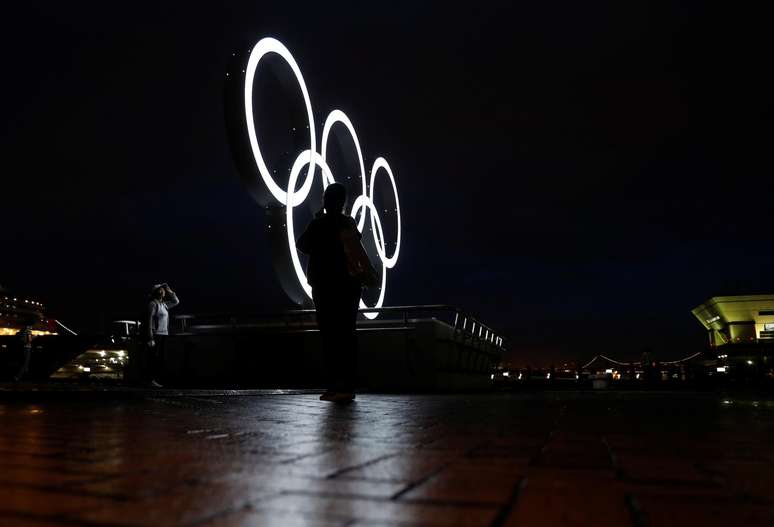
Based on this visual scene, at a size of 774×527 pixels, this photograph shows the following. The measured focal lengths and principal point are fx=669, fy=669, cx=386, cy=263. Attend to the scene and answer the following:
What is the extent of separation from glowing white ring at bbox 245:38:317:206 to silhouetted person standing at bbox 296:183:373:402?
5537mm

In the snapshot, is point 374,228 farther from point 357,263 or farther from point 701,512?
point 701,512

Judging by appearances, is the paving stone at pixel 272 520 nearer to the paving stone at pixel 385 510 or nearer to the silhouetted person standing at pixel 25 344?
the paving stone at pixel 385 510

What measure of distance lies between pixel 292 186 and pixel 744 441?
11.1m

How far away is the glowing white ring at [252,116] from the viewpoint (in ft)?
39.4

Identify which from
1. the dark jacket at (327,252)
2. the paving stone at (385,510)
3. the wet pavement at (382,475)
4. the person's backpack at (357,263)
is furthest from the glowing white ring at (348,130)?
the paving stone at (385,510)

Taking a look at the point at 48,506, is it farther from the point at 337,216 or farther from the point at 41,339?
the point at 41,339

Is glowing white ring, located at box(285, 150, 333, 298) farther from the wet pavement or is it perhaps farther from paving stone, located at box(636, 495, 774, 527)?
paving stone, located at box(636, 495, 774, 527)

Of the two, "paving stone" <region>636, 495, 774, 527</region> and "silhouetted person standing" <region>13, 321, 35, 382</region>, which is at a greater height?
"silhouetted person standing" <region>13, 321, 35, 382</region>

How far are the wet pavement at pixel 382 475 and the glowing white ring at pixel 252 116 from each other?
852cm

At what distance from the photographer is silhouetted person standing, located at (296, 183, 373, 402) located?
685 centimetres

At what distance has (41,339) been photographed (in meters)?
22.1

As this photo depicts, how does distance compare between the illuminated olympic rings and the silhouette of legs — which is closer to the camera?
the silhouette of legs

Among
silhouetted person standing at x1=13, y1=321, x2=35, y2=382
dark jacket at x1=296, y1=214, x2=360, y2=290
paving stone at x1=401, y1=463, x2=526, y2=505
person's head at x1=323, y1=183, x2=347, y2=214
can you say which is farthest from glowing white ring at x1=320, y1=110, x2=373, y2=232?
paving stone at x1=401, y1=463, x2=526, y2=505

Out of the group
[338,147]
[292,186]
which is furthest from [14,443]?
[338,147]
